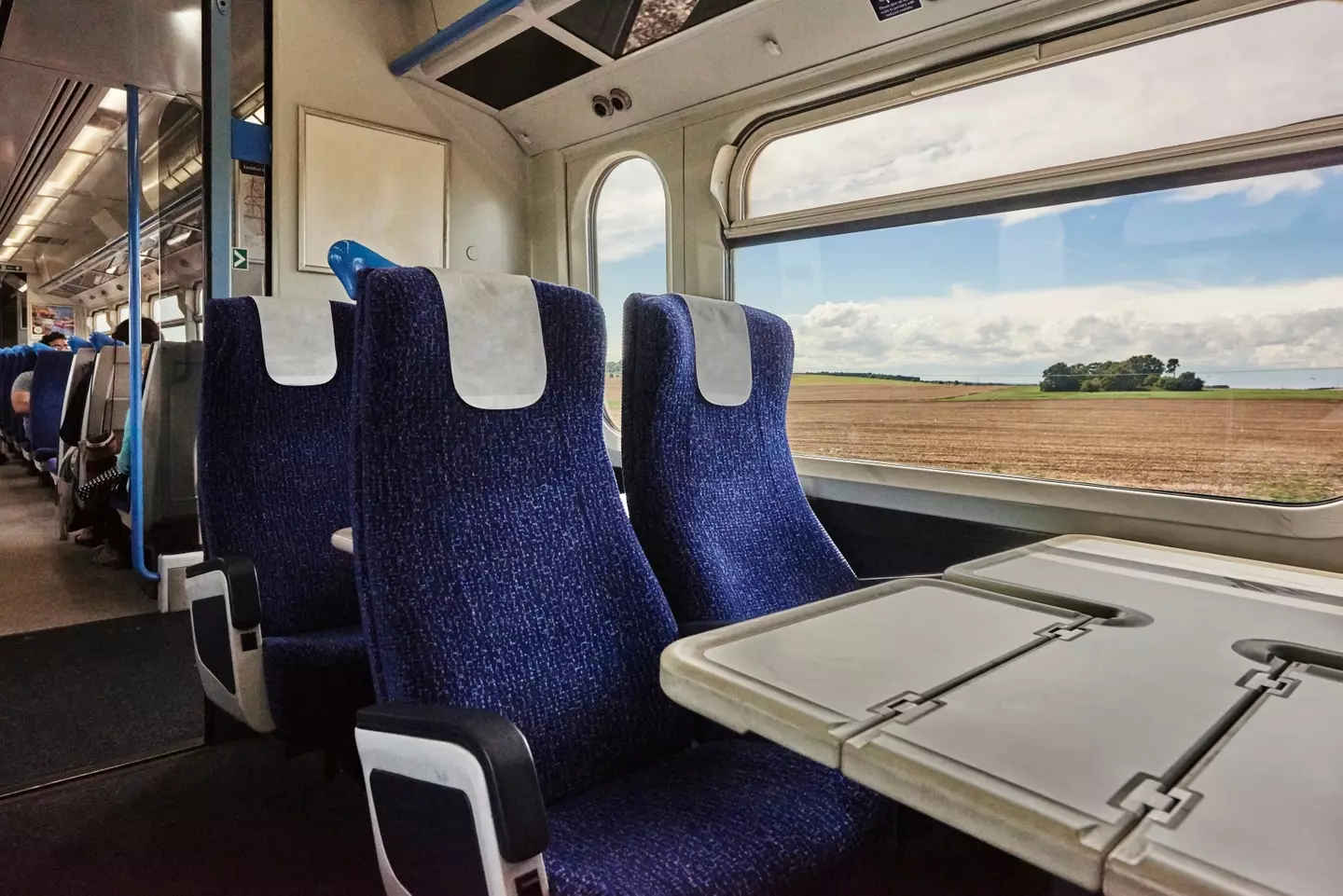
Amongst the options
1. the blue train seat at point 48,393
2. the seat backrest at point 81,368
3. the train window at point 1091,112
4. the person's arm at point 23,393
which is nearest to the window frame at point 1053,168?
the train window at point 1091,112

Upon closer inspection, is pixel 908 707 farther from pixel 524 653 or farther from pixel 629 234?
pixel 629 234

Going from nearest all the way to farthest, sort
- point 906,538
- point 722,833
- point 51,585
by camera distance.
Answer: point 722,833
point 906,538
point 51,585

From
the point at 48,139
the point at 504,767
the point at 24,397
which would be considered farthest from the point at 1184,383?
the point at 24,397

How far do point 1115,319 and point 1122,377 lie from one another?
140 millimetres

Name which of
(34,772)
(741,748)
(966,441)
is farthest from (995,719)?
(34,772)

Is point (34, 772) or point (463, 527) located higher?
point (463, 527)

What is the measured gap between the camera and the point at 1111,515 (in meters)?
1.94

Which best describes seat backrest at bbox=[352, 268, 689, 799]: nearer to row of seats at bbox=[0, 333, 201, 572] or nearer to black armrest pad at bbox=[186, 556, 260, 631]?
black armrest pad at bbox=[186, 556, 260, 631]

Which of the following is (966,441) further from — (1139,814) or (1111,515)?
(1139,814)

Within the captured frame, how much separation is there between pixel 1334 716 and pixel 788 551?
1008mm

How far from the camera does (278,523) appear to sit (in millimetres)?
1949

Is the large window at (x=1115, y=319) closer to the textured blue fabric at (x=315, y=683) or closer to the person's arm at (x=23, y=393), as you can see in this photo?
the textured blue fabric at (x=315, y=683)

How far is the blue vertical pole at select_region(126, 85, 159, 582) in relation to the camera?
134 inches

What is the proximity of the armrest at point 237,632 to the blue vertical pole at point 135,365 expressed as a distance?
201cm
